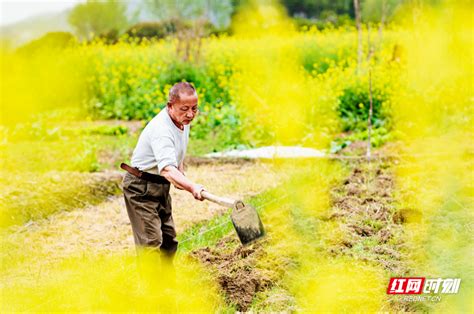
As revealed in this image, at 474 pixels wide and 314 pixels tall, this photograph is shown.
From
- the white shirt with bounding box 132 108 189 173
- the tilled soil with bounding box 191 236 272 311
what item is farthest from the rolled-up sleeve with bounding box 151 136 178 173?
the tilled soil with bounding box 191 236 272 311

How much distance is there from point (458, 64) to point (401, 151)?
12.4 feet

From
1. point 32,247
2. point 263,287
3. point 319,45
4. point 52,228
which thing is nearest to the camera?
point 263,287

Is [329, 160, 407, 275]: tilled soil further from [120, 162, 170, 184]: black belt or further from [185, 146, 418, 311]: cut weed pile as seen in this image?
[120, 162, 170, 184]: black belt

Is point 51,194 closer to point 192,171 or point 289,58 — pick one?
point 192,171

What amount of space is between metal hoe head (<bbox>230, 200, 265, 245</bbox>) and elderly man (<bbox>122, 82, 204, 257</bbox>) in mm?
301

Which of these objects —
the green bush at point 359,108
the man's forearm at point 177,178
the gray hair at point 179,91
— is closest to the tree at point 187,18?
the green bush at point 359,108

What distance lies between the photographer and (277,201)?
19.7 ft

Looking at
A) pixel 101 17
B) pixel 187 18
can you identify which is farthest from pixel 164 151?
pixel 101 17

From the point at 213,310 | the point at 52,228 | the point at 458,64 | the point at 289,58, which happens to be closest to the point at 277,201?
the point at 52,228

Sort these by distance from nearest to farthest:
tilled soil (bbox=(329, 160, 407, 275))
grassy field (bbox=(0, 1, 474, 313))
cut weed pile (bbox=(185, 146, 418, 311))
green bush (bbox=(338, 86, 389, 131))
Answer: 1. cut weed pile (bbox=(185, 146, 418, 311))
2. grassy field (bbox=(0, 1, 474, 313))
3. tilled soil (bbox=(329, 160, 407, 275))
4. green bush (bbox=(338, 86, 389, 131))

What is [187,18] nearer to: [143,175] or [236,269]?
[236,269]

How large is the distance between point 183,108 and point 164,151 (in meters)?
0.24

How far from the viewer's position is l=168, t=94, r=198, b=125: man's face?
362 cm

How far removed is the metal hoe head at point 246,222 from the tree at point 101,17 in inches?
584
